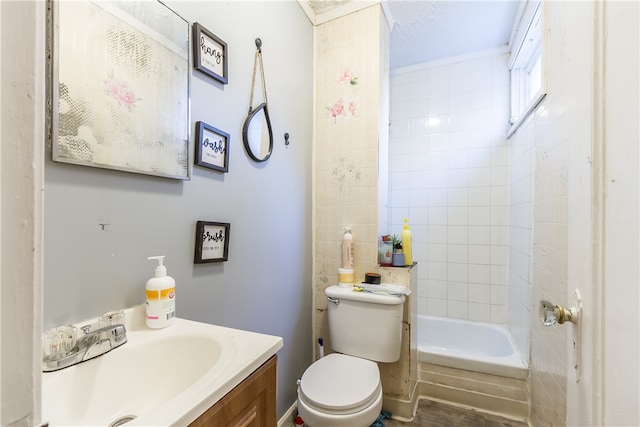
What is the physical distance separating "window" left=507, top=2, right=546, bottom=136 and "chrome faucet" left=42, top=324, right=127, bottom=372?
6.40 feet

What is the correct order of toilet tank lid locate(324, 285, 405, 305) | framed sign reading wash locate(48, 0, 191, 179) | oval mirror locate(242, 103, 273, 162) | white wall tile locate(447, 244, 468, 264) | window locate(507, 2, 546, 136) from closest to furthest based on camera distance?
framed sign reading wash locate(48, 0, 191, 179) → oval mirror locate(242, 103, 273, 162) → toilet tank lid locate(324, 285, 405, 305) → window locate(507, 2, 546, 136) → white wall tile locate(447, 244, 468, 264)

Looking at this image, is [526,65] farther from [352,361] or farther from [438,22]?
[352,361]

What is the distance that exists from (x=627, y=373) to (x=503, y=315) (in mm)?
2215

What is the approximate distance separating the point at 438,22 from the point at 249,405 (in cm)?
234

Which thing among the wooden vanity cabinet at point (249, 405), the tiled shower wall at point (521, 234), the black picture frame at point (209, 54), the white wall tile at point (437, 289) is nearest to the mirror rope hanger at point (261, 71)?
the black picture frame at point (209, 54)

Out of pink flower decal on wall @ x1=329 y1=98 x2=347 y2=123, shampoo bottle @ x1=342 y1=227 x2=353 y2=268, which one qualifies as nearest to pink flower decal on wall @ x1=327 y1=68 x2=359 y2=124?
pink flower decal on wall @ x1=329 y1=98 x2=347 y2=123

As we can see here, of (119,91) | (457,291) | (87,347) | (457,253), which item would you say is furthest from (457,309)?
(119,91)

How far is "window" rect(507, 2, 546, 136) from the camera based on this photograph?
1.63m

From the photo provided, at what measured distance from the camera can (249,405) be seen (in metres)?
0.64

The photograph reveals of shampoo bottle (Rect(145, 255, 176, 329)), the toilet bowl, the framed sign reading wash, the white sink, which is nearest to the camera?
the white sink

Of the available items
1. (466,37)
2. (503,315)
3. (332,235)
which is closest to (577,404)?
(332,235)

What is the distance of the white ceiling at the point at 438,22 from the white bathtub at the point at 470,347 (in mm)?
2141

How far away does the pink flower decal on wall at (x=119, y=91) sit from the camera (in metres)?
0.78

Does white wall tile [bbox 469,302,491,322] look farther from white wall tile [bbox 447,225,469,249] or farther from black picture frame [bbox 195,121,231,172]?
black picture frame [bbox 195,121,231,172]
